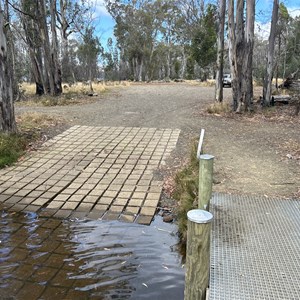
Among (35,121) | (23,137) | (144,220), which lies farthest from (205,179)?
(35,121)

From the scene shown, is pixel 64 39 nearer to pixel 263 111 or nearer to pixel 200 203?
pixel 263 111

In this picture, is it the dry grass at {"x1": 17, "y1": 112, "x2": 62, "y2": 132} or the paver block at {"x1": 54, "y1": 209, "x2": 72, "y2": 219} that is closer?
the paver block at {"x1": 54, "y1": 209, "x2": 72, "y2": 219}

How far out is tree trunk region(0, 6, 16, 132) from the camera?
7512mm

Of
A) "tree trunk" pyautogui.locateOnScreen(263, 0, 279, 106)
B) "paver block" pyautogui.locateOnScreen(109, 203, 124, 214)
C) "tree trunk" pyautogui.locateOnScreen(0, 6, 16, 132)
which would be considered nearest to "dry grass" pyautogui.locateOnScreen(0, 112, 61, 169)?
"tree trunk" pyautogui.locateOnScreen(0, 6, 16, 132)

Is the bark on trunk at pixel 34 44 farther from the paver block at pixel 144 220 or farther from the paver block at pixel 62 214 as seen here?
the paver block at pixel 144 220

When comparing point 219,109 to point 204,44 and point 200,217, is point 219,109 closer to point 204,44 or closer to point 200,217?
point 200,217

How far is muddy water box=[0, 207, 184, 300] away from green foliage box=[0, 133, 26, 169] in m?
2.48

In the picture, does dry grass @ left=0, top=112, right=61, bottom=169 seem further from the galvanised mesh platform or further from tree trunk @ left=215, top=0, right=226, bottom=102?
tree trunk @ left=215, top=0, right=226, bottom=102

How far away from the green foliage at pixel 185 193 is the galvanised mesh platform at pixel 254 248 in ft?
1.03

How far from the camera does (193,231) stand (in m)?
2.27

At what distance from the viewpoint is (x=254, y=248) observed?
3.33 meters

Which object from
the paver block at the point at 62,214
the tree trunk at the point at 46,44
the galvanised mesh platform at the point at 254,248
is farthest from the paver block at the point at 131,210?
the tree trunk at the point at 46,44

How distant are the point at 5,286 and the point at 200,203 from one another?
6.94 ft

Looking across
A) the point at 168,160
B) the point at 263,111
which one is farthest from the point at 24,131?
the point at 263,111
